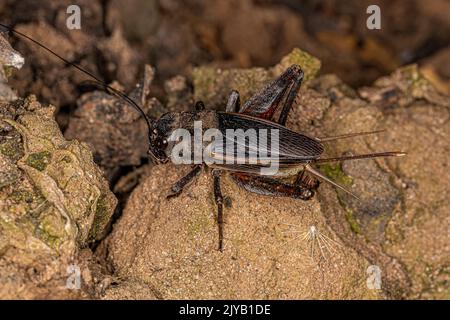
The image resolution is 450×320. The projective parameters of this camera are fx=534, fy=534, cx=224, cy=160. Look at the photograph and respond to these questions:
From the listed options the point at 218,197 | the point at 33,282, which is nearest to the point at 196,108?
the point at 218,197

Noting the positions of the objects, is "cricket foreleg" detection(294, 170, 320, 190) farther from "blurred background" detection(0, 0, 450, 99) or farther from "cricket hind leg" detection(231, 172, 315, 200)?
"blurred background" detection(0, 0, 450, 99)

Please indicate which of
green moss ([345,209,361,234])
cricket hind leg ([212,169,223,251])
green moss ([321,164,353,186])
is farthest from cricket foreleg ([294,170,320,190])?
cricket hind leg ([212,169,223,251])

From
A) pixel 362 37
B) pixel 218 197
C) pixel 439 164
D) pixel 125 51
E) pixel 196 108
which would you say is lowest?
pixel 218 197

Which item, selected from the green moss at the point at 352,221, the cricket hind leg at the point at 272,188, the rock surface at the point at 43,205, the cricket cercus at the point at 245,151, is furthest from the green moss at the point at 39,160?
the green moss at the point at 352,221

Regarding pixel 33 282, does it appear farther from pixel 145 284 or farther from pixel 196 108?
pixel 196 108

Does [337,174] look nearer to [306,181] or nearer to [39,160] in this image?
[306,181]

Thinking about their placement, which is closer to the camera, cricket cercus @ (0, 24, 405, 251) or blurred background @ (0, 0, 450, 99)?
cricket cercus @ (0, 24, 405, 251)

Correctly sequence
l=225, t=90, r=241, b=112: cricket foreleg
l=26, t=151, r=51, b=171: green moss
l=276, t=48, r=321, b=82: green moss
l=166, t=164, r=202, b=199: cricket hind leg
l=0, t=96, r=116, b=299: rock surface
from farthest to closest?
l=276, t=48, r=321, b=82: green moss
l=225, t=90, r=241, b=112: cricket foreleg
l=166, t=164, r=202, b=199: cricket hind leg
l=26, t=151, r=51, b=171: green moss
l=0, t=96, r=116, b=299: rock surface
